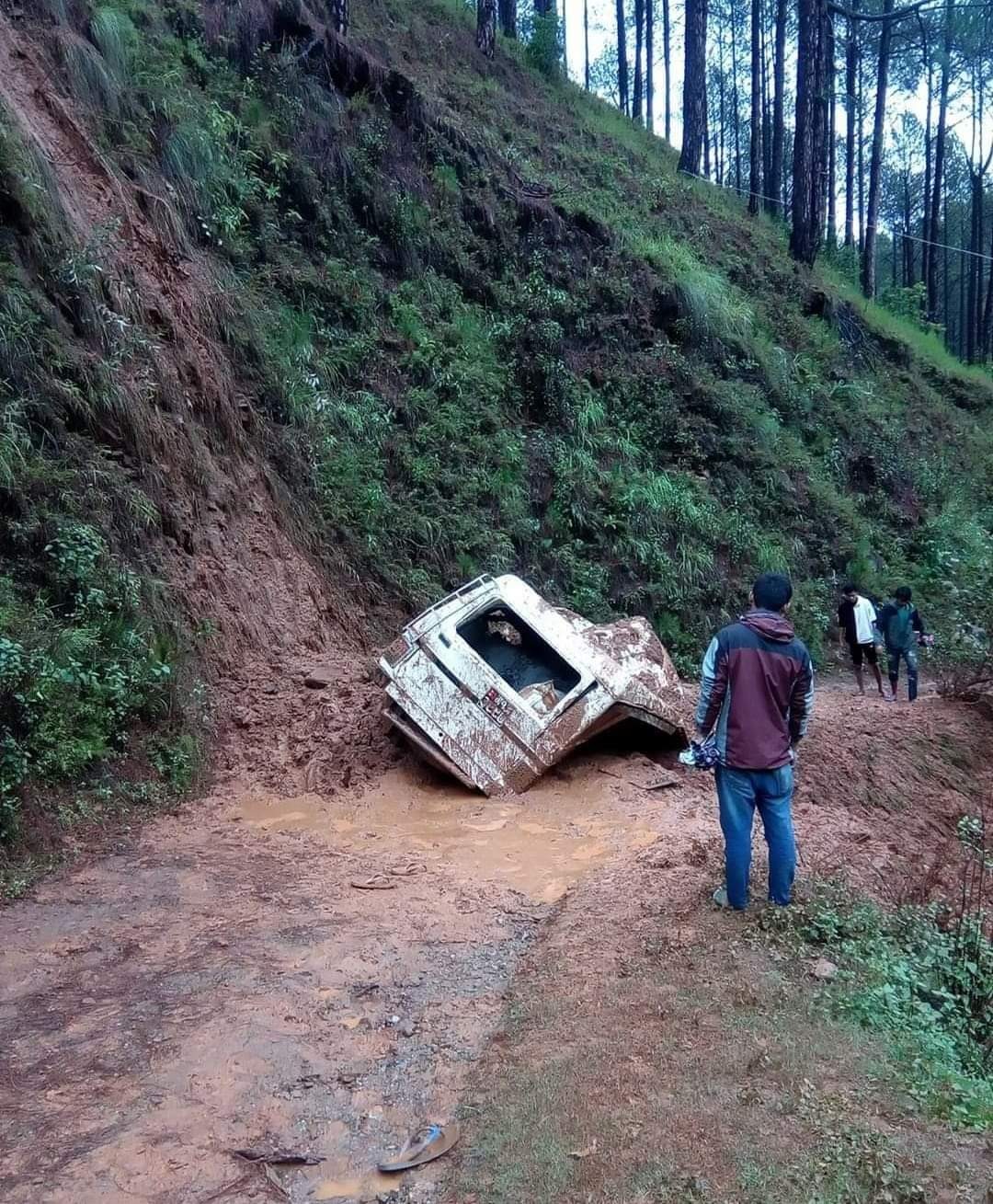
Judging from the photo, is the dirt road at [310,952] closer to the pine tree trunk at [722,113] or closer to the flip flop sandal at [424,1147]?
the flip flop sandal at [424,1147]

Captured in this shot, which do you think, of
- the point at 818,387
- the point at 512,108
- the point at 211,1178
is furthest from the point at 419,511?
the point at 512,108

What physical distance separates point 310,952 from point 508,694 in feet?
9.51

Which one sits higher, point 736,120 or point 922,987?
point 736,120

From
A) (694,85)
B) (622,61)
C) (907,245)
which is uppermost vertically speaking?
(622,61)

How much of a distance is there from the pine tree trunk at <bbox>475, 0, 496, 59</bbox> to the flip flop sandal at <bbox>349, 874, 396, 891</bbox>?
23.0 m

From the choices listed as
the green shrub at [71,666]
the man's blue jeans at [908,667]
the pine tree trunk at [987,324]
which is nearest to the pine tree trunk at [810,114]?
the man's blue jeans at [908,667]

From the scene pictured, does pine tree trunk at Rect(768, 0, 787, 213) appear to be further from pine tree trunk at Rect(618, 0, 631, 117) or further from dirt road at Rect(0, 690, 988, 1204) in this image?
dirt road at Rect(0, 690, 988, 1204)

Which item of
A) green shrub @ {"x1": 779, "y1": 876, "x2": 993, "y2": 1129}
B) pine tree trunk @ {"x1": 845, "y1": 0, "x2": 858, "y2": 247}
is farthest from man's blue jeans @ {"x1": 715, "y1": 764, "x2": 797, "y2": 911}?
pine tree trunk @ {"x1": 845, "y1": 0, "x2": 858, "y2": 247}

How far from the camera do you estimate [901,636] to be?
12.1 meters

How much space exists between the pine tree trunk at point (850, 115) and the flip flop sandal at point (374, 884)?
31.7m

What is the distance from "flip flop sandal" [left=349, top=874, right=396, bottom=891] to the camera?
5719 mm

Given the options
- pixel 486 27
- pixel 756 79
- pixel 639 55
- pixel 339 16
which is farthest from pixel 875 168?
pixel 339 16

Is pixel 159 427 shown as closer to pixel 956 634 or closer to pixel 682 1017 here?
pixel 682 1017

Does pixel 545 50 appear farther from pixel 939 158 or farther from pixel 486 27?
pixel 939 158
